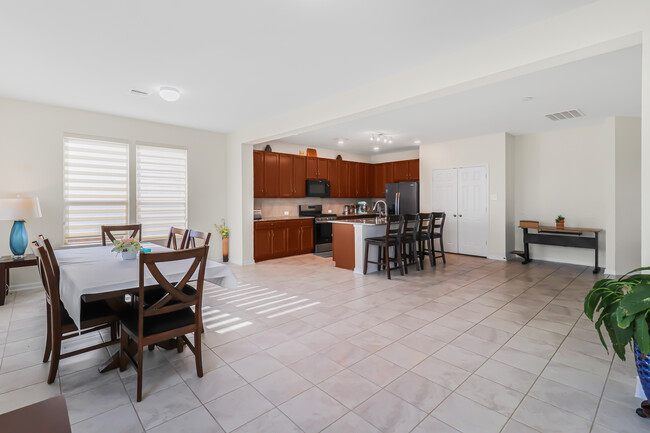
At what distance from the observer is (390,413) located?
1900 millimetres

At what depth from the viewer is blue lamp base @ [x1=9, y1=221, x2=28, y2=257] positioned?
4078 mm

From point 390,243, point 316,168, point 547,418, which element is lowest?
point 547,418

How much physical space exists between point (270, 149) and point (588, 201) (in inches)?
246

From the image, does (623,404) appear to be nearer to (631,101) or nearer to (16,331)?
(631,101)

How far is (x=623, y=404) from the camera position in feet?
Answer: 6.47

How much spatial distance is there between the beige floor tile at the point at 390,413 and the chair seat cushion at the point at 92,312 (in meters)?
1.95

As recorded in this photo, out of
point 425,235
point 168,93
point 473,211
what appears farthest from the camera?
point 473,211

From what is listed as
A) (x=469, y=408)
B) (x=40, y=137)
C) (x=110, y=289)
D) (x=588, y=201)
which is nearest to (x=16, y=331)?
(x=110, y=289)

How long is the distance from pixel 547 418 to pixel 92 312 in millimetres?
3105

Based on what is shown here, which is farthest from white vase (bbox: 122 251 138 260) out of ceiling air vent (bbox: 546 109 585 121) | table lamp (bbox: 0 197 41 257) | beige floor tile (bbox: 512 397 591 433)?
ceiling air vent (bbox: 546 109 585 121)

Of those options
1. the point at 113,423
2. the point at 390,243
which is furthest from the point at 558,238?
the point at 113,423

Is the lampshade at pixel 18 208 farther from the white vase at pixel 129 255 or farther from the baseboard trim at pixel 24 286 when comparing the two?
the white vase at pixel 129 255

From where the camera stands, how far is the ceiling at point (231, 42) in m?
2.36

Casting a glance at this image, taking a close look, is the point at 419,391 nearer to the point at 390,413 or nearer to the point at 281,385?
the point at 390,413
